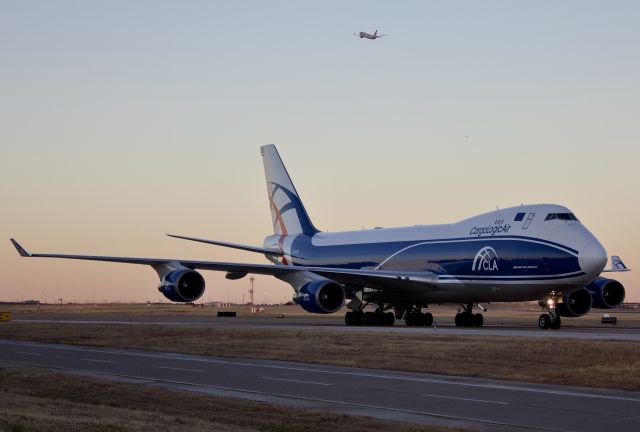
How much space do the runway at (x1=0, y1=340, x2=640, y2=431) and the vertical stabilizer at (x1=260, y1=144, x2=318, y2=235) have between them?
29.9 m

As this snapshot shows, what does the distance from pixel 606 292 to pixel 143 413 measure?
3456 centimetres

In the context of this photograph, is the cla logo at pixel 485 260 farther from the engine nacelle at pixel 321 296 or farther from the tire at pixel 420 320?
the engine nacelle at pixel 321 296

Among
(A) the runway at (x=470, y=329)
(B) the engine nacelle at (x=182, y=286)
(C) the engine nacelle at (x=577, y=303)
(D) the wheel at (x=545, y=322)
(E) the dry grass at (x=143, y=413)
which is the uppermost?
(B) the engine nacelle at (x=182, y=286)

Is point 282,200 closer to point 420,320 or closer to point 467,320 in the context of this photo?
point 420,320

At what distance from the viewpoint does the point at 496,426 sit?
52.5 feet

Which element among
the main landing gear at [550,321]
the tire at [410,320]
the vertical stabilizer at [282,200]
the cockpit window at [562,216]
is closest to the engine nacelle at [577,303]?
the main landing gear at [550,321]

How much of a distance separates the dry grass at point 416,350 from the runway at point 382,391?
4.39ft

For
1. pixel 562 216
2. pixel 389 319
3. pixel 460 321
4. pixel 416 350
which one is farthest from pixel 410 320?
pixel 416 350

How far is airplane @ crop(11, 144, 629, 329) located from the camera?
4200cm

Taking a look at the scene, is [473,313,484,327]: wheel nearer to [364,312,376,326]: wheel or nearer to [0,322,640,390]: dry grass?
[364,312,376,326]: wheel

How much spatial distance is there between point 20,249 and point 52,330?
18.2 ft

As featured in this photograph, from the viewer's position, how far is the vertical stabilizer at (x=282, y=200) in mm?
61438

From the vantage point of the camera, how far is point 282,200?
6288 centimetres

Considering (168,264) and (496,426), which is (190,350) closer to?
(168,264)
